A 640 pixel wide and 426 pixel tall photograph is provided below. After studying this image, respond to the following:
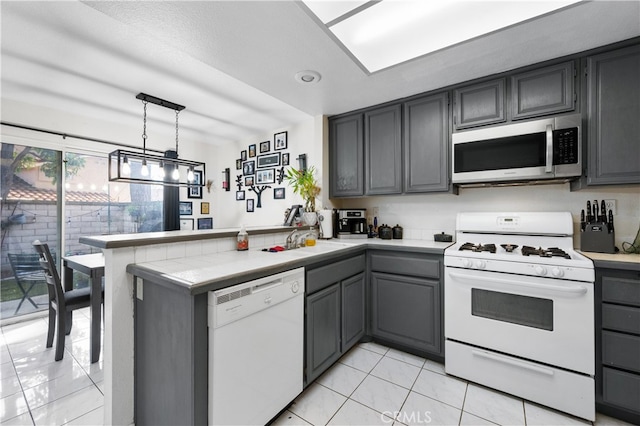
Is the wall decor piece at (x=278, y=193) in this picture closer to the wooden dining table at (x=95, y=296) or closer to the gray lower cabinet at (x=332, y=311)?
the gray lower cabinet at (x=332, y=311)

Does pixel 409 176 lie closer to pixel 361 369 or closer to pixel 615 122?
pixel 615 122

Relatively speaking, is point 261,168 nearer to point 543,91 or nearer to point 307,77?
point 307,77

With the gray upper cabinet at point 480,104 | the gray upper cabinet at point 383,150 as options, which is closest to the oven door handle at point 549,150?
the gray upper cabinet at point 480,104

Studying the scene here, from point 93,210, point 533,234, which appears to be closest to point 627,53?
point 533,234

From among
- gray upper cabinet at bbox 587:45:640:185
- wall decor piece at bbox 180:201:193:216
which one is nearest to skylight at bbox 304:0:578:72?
gray upper cabinet at bbox 587:45:640:185

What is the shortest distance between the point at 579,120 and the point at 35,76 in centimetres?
445

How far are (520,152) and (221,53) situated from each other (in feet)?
7.69

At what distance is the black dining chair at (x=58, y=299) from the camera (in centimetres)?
219

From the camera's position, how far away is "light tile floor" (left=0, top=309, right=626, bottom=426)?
5.27 ft

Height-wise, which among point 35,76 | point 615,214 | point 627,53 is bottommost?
point 615,214

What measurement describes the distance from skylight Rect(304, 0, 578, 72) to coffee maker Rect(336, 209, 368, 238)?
1.42 m

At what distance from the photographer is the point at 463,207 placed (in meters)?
2.62

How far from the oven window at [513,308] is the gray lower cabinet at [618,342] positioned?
25 cm

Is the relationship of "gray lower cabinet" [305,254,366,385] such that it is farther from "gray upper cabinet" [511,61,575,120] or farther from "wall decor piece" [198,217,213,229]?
"wall decor piece" [198,217,213,229]
